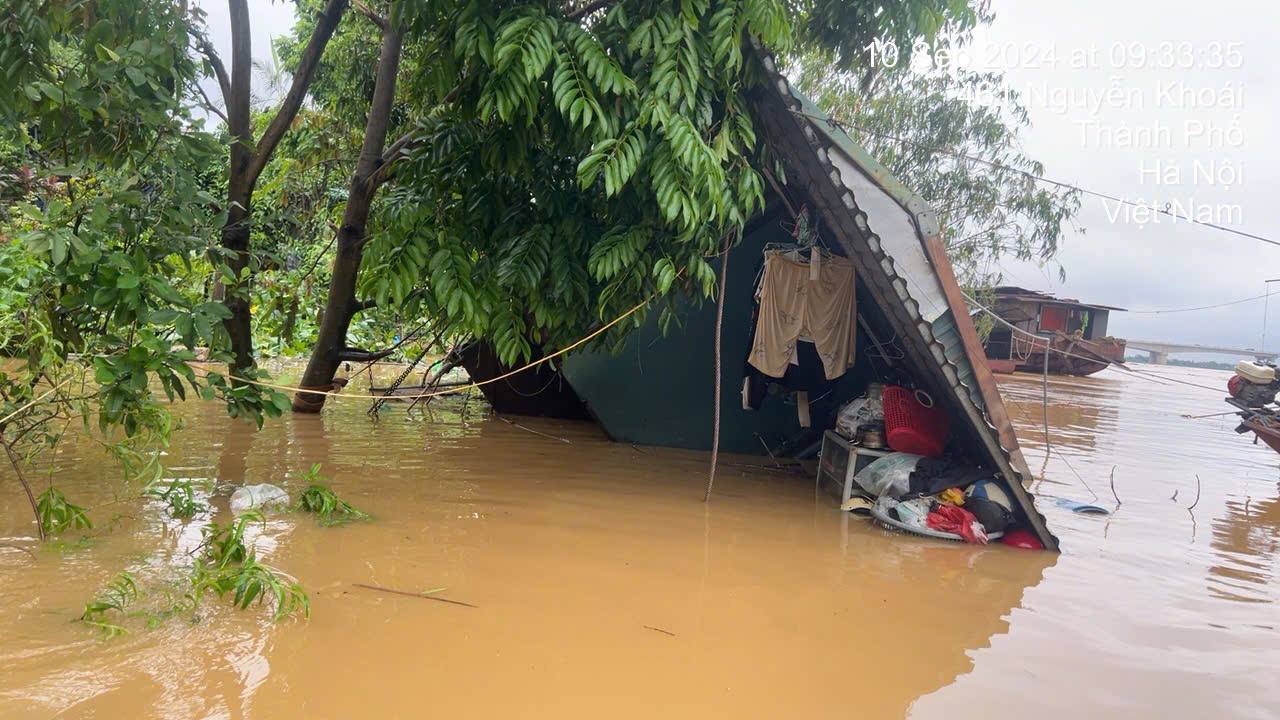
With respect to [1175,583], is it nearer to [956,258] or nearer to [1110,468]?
[1110,468]

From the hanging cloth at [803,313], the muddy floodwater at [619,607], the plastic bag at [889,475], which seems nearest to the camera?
the muddy floodwater at [619,607]

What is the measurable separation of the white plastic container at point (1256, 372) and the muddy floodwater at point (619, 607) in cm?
278

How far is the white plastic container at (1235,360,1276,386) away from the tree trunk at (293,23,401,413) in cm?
849

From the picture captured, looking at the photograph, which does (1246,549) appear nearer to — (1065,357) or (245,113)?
(245,113)

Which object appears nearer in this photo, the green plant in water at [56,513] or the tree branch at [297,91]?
the green plant in water at [56,513]

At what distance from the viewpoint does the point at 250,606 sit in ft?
9.85

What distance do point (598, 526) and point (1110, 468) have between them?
6.03 m

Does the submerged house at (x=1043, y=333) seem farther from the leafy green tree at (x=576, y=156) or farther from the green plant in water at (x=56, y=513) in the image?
the green plant in water at (x=56, y=513)

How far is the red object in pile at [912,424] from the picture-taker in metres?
5.36

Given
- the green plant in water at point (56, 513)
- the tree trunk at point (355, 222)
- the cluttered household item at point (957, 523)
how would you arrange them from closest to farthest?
the green plant in water at point (56, 513) → the cluttered household item at point (957, 523) → the tree trunk at point (355, 222)

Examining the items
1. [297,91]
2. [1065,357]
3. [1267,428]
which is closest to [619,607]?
[297,91]

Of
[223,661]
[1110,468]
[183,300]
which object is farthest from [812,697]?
[1110,468]

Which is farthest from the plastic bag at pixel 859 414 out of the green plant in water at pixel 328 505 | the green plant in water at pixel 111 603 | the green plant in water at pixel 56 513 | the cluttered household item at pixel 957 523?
the green plant in water at pixel 56 513

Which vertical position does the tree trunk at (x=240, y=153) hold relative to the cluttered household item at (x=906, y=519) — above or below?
above
